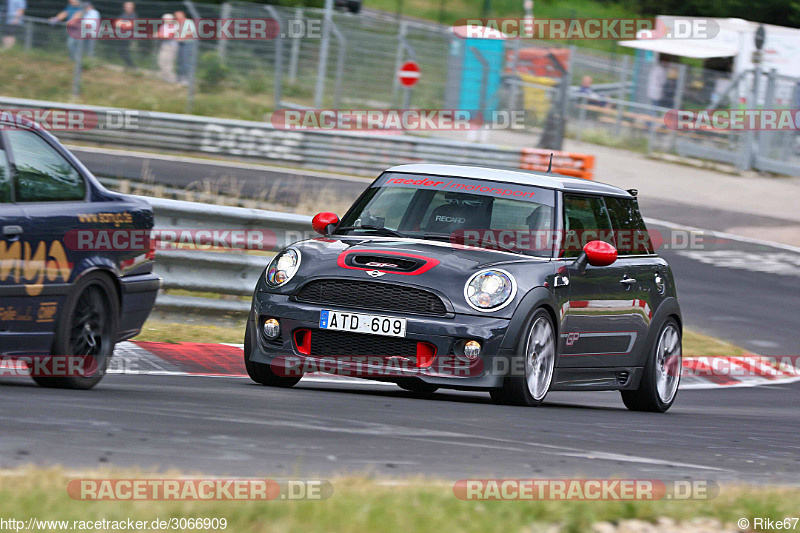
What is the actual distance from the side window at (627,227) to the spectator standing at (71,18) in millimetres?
18427

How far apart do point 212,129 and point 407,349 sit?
17.5 meters

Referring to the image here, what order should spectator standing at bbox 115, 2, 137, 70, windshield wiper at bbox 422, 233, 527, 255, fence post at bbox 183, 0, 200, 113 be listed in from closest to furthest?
windshield wiper at bbox 422, 233, 527, 255 < spectator standing at bbox 115, 2, 137, 70 < fence post at bbox 183, 0, 200, 113

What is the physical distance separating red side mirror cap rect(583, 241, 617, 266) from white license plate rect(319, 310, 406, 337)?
159 centimetres

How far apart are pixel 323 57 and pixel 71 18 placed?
5117mm

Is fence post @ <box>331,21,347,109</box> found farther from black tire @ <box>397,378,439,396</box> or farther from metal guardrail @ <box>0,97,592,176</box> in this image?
black tire @ <box>397,378,439,396</box>

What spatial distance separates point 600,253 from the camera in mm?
8703

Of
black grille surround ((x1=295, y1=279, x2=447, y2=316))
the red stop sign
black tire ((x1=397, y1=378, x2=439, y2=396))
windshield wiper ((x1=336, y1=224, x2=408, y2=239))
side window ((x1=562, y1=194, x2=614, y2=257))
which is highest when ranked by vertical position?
the red stop sign

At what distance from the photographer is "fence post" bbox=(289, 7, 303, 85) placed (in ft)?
89.6

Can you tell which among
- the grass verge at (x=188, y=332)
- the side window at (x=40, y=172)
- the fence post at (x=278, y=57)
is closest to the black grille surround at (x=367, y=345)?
the side window at (x=40, y=172)

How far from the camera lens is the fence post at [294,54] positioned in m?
27.3

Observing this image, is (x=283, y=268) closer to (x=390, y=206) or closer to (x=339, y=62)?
(x=390, y=206)

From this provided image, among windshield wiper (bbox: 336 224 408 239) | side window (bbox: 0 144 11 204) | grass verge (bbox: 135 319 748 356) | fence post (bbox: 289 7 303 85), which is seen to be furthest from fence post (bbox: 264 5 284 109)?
side window (bbox: 0 144 11 204)

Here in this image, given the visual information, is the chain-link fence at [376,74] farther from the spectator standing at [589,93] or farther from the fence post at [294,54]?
the spectator standing at [589,93]

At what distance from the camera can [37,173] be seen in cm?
708
